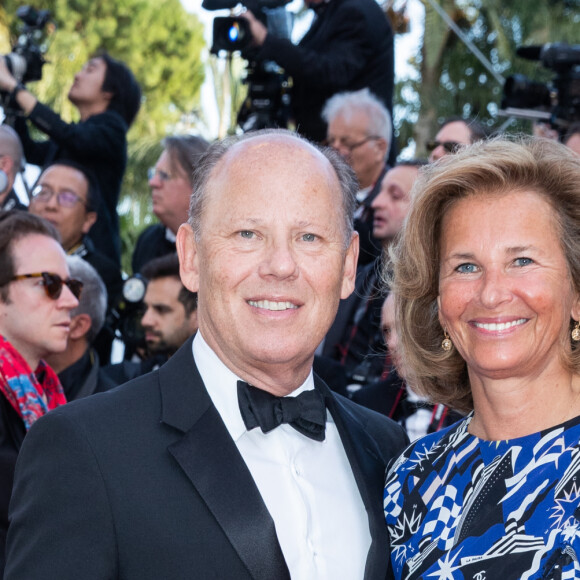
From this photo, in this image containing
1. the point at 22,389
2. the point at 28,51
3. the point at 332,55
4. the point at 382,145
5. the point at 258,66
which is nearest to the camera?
the point at 22,389

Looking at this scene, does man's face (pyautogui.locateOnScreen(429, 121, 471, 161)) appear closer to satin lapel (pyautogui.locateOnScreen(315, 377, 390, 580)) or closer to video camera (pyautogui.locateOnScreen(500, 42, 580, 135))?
video camera (pyautogui.locateOnScreen(500, 42, 580, 135))

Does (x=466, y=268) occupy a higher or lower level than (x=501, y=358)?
higher

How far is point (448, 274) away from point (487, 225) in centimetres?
19

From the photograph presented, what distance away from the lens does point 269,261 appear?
2.67 metres

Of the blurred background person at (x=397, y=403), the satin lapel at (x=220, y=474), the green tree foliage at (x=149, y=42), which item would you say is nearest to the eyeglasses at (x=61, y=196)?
the blurred background person at (x=397, y=403)

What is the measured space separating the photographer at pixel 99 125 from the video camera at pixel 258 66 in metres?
0.82

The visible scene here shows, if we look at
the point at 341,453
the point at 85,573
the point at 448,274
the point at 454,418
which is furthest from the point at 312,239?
the point at 454,418

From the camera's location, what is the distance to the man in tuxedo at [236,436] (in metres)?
2.35

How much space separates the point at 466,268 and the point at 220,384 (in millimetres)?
762

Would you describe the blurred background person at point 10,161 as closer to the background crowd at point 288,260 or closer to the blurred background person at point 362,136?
the background crowd at point 288,260

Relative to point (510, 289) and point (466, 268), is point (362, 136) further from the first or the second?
point (510, 289)

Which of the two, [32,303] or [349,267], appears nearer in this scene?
[349,267]

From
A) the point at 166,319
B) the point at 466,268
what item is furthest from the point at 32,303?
the point at 466,268

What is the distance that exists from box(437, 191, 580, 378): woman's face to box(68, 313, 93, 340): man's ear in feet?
8.68
